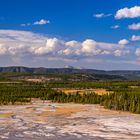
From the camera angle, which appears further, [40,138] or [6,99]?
[6,99]

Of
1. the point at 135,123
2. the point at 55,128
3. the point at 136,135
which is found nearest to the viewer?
the point at 136,135

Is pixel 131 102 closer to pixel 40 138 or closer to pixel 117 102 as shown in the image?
pixel 117 102

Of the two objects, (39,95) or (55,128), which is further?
(39,95)

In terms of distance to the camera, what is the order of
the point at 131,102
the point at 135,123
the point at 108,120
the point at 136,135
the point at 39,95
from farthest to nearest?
1. the point at 39,95
2. the point at 131,102
3. the point at 108,120
4. the point at 135,123
5. the point at 136,135

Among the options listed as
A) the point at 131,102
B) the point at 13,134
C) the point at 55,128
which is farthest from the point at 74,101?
the point at 13,134

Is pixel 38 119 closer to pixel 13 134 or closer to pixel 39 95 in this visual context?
pixel 13 134

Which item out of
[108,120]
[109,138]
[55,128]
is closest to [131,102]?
[108,120]

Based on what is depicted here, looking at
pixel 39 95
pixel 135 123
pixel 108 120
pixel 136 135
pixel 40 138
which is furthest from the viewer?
pixel 39 95

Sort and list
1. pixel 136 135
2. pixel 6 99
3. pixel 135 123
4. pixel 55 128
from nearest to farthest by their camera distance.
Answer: pixel 136 135 < pixel 55 128 < pixel 135 123 < pixel 6 99
